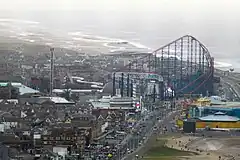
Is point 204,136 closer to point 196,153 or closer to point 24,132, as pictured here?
point 196,153

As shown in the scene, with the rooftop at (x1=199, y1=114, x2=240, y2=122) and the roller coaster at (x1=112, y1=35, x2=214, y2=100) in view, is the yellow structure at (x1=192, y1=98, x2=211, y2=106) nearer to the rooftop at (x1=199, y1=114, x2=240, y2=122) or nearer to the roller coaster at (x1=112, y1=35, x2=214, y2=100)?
the rooftop at (x1=199, y1=114, x2=240, y2=122)

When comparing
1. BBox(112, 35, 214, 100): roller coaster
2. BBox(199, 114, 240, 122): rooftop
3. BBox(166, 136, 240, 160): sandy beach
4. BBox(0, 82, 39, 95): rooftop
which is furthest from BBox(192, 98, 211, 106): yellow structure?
BBox(0, 82, 39, 95): rooftop

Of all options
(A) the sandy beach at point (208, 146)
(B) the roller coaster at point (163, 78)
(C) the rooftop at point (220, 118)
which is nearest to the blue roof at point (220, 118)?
(C) the rooftop at point (220, 118)

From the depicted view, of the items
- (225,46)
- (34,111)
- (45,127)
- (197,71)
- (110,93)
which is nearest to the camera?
(45,127)

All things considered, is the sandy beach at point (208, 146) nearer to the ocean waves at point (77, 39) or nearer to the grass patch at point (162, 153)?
the grass patch at point (162, 153)

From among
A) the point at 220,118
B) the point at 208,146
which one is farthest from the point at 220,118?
the point at 208,146

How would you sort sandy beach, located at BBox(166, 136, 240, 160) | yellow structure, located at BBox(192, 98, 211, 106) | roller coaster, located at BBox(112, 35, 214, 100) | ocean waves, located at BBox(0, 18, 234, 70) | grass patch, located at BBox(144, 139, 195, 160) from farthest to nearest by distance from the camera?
1. ocean waves, located at BBox(0, 18, 234, 70)
2. roller coaster, located at BBox(112, 35, 214, 100)
3. yellow structure, located at BBox(192, 98, 211, 106)
4. sandy beach, located at BBox(166, 136, 240, 160)
5. grass patch, located at BBox(144, 139, 195, 160)

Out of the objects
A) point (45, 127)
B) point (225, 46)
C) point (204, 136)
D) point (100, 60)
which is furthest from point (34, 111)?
point (225, 46)

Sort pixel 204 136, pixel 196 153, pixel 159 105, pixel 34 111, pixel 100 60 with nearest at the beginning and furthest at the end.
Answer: pixel 196 153 → pixel 204 136 → pixel 34 111 → pixel 159 105 → pixel 100 60

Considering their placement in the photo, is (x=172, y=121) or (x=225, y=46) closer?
(x=172, y=121)

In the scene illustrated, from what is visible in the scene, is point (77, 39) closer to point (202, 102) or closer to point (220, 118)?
point (202, 102)
